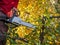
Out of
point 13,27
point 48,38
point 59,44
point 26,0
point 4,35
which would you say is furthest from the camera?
point 26,0

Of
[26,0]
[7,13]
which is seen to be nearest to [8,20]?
[7,13]

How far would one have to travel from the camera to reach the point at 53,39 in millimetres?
3074

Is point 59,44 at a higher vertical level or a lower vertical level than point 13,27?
lower

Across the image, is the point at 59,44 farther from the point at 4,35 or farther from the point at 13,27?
the point at 4,35

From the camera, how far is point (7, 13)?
2.61 metres

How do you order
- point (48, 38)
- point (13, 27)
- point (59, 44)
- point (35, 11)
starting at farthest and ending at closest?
1. point (35, 11)
2. point (59, 44)
3. point (48, 38)
4. point (13, 27)

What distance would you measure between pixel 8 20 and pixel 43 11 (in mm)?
846

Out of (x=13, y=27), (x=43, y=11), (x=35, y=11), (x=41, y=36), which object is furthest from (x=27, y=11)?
(x=13, y=27)

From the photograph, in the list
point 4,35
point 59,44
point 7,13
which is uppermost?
point 7,13

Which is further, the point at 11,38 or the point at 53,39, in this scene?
the point at 53,39

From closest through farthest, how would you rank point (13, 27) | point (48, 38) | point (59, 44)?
point (13, 27) → point (48, 38) → point (59, 44)

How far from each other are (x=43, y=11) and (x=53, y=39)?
0.45m

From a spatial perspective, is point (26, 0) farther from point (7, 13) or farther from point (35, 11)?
point (7, 13)

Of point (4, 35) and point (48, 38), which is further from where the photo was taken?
point (48, 38)
